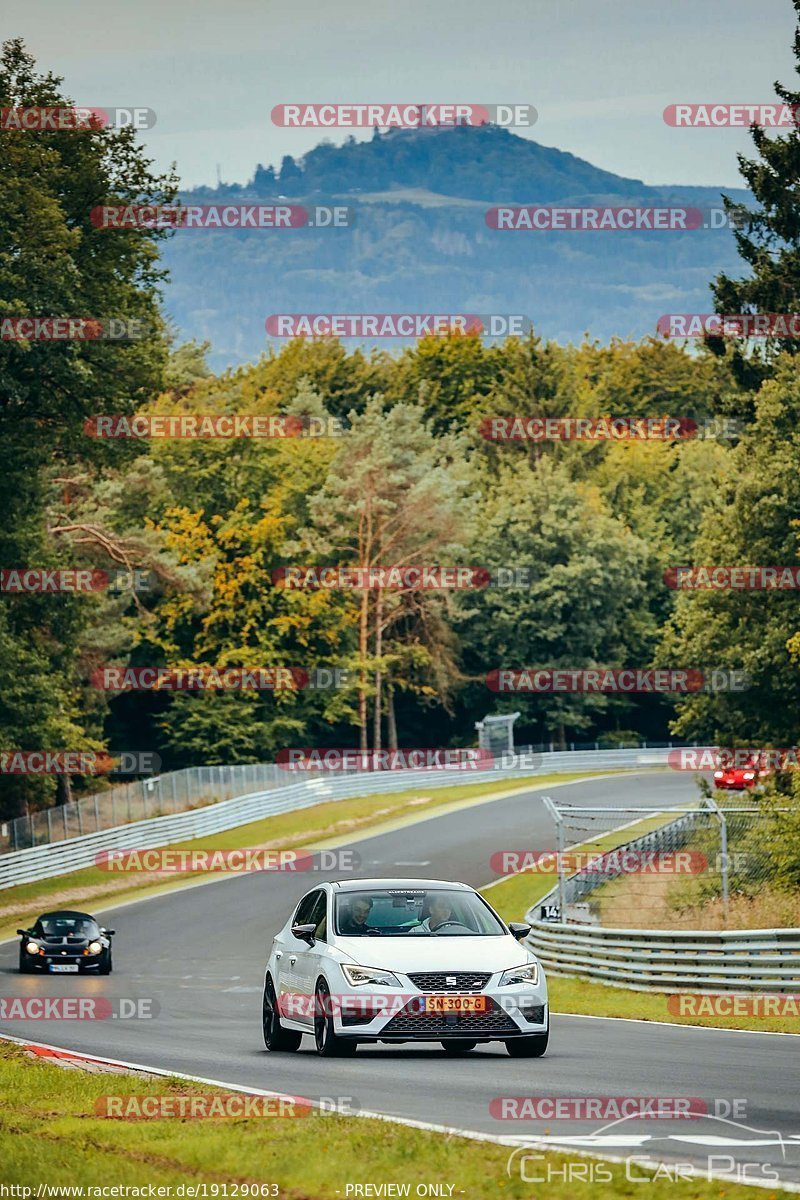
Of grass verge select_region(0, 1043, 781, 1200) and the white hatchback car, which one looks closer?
grass verge select_region(0, 1043, 781, 1200)

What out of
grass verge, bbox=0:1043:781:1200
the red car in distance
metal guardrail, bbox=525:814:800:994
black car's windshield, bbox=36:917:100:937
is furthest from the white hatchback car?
the red car in distance

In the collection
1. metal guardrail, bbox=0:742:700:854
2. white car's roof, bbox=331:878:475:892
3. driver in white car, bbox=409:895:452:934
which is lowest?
metal guardrail, bbox=0:742:700:854

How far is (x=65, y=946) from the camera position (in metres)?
30.8

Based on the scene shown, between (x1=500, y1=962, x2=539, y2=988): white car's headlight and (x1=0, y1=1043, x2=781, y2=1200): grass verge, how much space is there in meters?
3.81

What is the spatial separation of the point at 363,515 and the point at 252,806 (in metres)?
27.6

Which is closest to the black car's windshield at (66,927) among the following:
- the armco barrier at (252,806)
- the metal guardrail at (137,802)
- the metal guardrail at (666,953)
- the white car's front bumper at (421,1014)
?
the metal guardrail at (666,953)

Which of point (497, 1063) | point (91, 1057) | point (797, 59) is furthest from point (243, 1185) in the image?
point (797, 59)

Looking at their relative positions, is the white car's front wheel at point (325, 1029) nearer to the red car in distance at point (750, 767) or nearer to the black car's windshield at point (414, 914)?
the black car's windshield at point (414, 914)

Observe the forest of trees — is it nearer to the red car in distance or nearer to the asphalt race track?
the red car in distance

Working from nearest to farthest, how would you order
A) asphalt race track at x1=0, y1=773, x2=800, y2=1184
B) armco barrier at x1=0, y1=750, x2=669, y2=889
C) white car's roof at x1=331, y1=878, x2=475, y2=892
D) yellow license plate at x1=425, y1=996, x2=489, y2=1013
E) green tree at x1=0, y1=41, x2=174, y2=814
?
asphalt race track at x1=0, y1=773, x2=800, y2=1184 → yellow license plate at x1=425, y1=996, x2=489, y2=1013 → white car's roof at x1=331, y1=878, x2=475, y2=892 → green tree at x1=0, y1=41, x2=174, y2=814 → armco barrier at x1=0, y1=750, x2=669, y2=889

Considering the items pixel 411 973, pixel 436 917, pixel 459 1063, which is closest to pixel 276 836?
pixel 436 917

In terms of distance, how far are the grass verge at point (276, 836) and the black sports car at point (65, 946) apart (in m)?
11.1

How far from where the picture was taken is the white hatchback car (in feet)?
48.5

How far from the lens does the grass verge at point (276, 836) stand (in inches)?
1866
